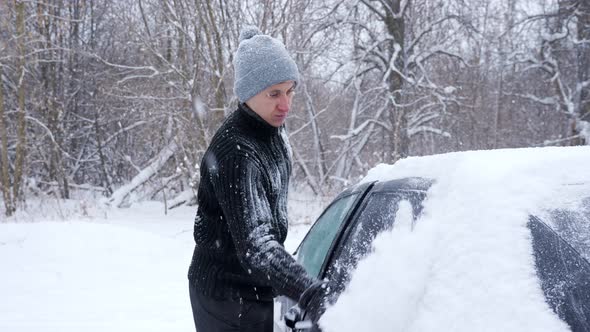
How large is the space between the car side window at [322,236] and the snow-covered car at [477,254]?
1.37 feet

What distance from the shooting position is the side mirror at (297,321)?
5.65 feet

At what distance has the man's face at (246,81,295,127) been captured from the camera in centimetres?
195

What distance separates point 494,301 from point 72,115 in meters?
20.8

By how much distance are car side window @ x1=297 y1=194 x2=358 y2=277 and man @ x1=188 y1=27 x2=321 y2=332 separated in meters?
0.30

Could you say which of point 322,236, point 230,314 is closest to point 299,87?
point 322,236

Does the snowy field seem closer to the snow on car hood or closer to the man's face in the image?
the man's face

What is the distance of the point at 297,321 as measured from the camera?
183 cm

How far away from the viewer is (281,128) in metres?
2.19

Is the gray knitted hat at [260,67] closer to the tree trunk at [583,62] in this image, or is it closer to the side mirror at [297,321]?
the side mirror at [297,321]

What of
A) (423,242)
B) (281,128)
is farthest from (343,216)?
(423,242)

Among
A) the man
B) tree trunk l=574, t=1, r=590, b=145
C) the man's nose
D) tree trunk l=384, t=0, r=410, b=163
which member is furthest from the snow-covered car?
tree trunk l=574, t=1, r=590, b=145

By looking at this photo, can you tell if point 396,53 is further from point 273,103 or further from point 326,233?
point 273,103

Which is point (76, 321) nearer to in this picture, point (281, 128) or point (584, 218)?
point (281, 128)

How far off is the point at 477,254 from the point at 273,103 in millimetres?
938
